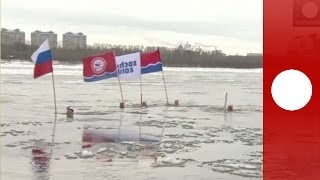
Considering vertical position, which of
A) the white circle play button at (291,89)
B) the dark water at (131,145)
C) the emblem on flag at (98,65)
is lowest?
the dark water at (131,145)

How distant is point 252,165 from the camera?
6582mm

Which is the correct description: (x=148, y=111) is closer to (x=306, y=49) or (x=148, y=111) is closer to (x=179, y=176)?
(x=179, y=176)

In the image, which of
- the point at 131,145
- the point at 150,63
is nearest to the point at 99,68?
the point at 150,63

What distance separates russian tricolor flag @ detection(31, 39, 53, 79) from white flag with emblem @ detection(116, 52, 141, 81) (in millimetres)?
2557

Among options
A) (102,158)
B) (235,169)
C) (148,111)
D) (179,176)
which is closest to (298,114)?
(179,176)

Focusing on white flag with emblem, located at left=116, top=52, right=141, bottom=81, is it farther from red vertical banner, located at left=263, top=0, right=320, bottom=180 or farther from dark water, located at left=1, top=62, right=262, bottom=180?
red vertical banner, located at left=263, top=0, right=320, bottom=180

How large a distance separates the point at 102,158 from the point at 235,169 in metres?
1.93

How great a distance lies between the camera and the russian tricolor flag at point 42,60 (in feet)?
42.7

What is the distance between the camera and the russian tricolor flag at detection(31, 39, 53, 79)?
42.7 feet

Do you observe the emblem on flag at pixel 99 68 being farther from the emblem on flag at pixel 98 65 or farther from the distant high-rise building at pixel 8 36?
the distant high-rise building at pixel 8 36

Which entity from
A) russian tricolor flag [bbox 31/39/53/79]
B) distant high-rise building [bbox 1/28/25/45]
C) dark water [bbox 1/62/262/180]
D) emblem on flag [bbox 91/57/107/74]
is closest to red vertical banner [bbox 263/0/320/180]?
Answer: distant high-rise building [bbox 1/28/25/45]

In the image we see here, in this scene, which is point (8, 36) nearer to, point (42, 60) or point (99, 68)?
point (42, 60)

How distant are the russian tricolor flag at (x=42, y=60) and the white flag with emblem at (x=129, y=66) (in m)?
2.56

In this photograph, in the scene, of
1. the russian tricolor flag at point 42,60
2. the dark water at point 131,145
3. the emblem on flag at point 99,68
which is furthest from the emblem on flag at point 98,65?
the russian tricolor flag at point 42,60
